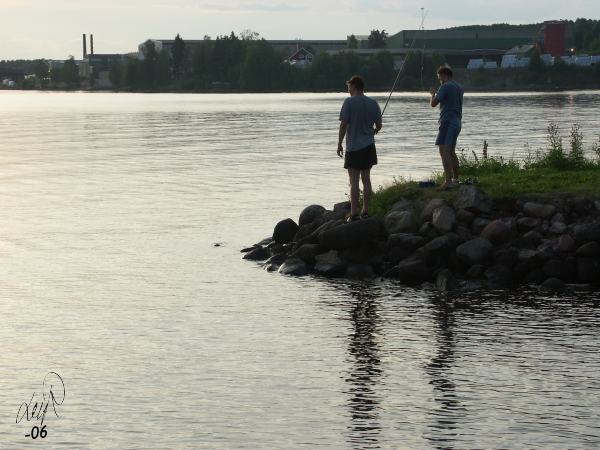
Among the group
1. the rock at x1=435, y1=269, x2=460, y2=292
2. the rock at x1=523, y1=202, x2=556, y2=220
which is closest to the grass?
the rock at x1=523, y1=202, x2=556, y2=220

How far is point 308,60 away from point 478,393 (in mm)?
176365

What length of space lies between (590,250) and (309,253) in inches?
166

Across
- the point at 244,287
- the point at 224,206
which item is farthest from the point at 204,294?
the point at 224,206

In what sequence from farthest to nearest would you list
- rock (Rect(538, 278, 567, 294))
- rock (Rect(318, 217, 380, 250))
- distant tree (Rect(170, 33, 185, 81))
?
distant tree (Rect(170, 33, 185, 81)) < rock (Rect(318, 217, 380, 250)) < rock (Rect(538, 278, 567, 294))

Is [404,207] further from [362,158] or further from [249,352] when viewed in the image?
[249,352]

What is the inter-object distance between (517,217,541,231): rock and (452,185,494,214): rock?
55cm

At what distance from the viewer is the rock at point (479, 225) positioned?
12.1m

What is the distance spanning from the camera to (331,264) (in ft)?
40.5

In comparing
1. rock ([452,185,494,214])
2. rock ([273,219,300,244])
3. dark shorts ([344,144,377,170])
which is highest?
dark shorts ([344,144,377,170])

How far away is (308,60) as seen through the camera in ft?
588

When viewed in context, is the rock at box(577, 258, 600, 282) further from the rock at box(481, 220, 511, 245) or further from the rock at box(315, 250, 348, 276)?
the rock at box(315, 250, 348, 276)

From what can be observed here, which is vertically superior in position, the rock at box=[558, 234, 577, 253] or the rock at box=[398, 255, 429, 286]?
the rock at box=[558, 234, 577, 253]

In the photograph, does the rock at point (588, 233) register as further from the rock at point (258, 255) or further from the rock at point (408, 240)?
the rock at point (258, 255)

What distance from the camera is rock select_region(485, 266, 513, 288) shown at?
11.3 meters
